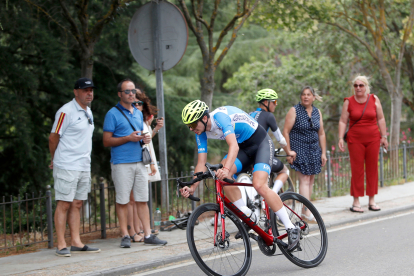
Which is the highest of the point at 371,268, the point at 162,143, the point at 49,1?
the point at 49,1

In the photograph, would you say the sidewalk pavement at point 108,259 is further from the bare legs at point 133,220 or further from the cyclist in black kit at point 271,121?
the cyclist in black kit at point 271,121

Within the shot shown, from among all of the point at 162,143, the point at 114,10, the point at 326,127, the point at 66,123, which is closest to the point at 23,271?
the point at 66,123

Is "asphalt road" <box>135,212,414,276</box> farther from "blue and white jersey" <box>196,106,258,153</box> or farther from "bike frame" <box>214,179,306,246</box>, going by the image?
"blue and white jersey" <box>196,106,258,153</box>

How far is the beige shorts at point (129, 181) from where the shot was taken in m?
6.94

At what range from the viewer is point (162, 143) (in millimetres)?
8211

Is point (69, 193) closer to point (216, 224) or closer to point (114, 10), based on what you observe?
point (216, 224)

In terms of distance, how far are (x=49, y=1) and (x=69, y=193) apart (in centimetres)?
570

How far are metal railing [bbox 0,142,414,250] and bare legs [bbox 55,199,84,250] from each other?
2.19 ft

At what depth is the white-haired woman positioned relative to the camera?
29.1 feet

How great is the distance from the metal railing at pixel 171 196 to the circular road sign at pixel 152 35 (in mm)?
1922

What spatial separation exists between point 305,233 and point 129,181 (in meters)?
2.53

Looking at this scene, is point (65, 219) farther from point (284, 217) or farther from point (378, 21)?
point (378, 21)

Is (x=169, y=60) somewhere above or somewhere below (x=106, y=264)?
above

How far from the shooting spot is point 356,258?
5.95 m
